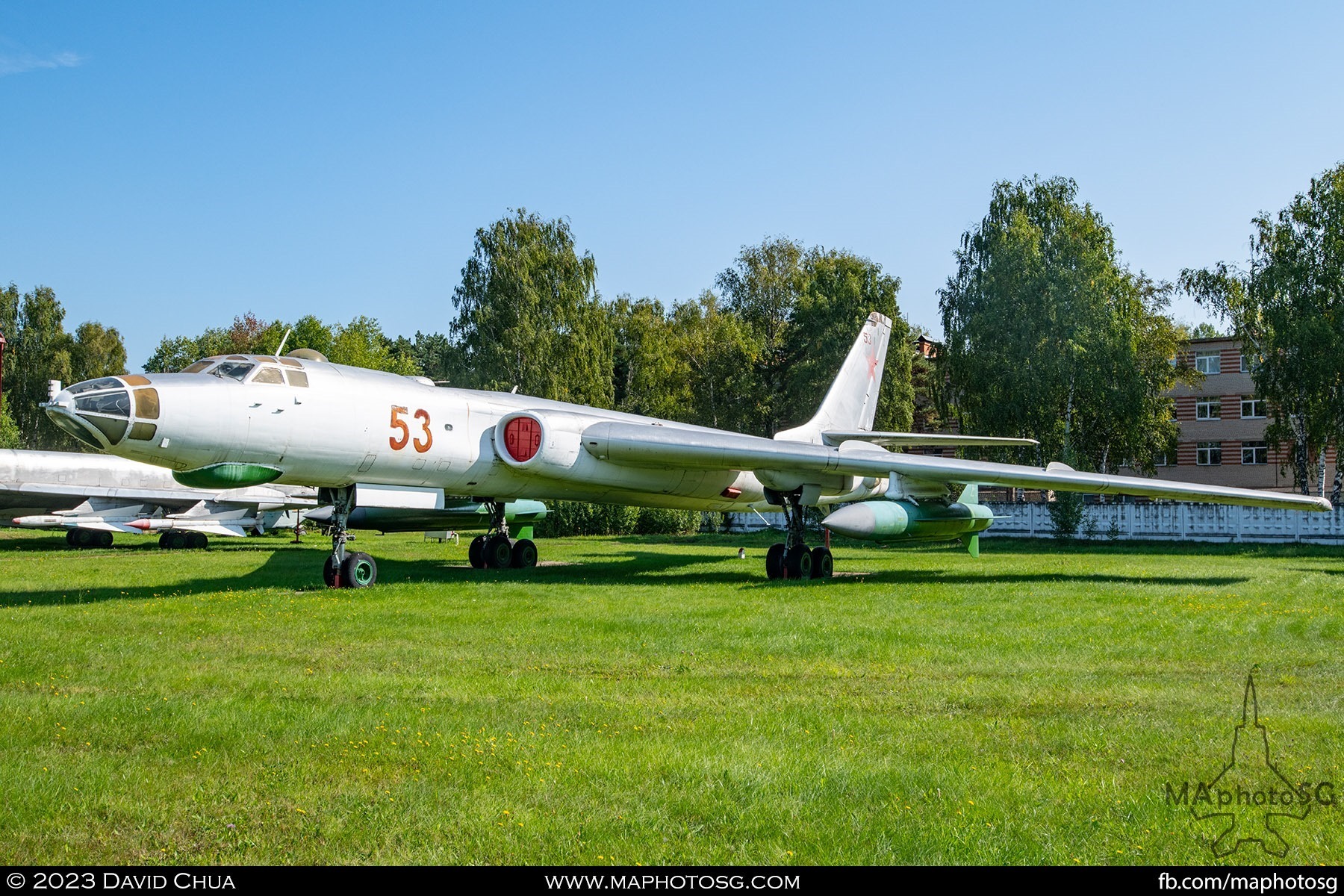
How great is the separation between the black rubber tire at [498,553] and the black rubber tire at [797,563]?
5220 millimetres

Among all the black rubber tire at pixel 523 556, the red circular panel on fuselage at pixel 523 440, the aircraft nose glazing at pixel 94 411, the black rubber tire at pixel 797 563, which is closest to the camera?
the aircraft nose glazing at pixel 94 411

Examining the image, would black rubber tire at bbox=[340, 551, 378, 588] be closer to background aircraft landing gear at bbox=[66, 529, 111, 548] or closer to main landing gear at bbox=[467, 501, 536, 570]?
main landing gear at bbox=[467, 501, 536, 570]

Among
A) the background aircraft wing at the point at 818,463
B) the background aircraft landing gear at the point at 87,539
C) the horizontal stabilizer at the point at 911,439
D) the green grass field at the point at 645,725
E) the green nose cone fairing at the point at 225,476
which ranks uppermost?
the horizontal stabilizer at the point at 911,439

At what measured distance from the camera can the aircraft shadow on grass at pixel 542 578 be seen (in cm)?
1349

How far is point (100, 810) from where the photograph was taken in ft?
13.6

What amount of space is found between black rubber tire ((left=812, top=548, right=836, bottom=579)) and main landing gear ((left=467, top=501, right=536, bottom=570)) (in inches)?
208

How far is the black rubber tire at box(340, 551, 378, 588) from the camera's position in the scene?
539 inches

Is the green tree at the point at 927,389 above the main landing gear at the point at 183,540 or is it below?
above

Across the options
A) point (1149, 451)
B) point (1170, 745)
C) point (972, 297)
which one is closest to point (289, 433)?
point (1170, 745)

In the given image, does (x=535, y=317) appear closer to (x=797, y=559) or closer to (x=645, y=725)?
(x=797, y=559)

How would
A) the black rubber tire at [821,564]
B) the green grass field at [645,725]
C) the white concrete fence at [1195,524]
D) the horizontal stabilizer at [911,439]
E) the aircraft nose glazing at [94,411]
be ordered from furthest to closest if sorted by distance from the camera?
1. the white concrete fence at [1195,524]
2. the black rubber tire at [821,564]
3. the horizontal stabilizer at [911,439]
4. the aircraft nose glazing at [94,411]
5. the green grass field at [645,725]

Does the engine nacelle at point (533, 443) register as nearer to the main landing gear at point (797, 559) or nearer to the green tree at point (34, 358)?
the main landing gear at point (797, 559)

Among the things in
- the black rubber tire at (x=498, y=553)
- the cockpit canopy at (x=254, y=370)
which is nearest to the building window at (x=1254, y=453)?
the black rubber tire at (x=498, y=553)
